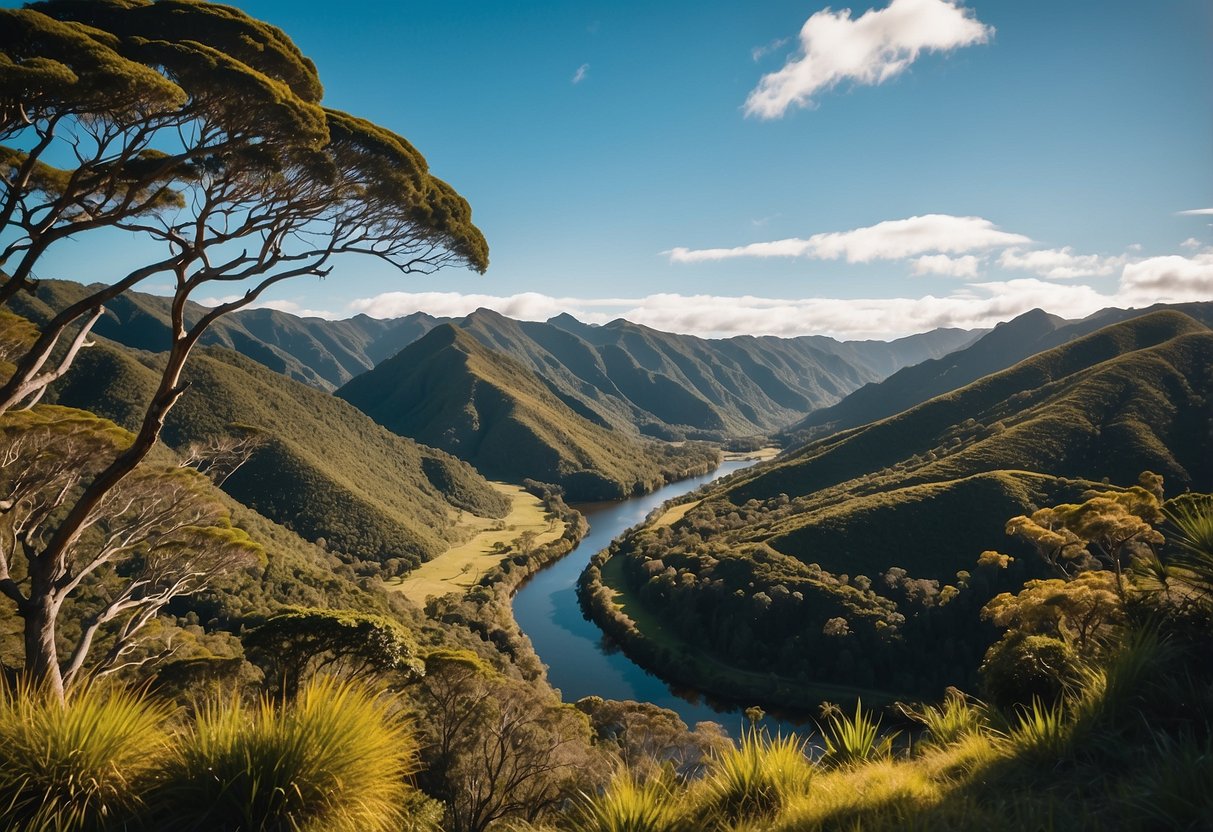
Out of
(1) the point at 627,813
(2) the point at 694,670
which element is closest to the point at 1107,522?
(1) the point at 627,813

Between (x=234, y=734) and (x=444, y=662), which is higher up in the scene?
(x=234, y=734)

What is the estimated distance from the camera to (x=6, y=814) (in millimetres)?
3283

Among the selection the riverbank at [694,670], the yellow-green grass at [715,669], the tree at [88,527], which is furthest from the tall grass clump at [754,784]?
the riverbank at [694,670]

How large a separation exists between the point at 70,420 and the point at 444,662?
1205 centimetres

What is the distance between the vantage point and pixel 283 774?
3.63m

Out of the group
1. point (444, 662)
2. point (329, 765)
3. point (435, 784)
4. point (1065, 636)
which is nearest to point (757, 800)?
point (329, 765)

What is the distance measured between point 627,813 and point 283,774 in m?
2.31

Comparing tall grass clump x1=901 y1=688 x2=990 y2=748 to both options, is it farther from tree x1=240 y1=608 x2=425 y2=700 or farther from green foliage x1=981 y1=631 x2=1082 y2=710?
tree x1=240 y1=608 x2=425 y2=700

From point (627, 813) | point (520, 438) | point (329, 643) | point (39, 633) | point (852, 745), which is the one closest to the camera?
point (627, 813)

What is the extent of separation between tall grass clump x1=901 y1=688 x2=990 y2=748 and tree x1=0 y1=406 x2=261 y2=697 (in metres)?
9.37

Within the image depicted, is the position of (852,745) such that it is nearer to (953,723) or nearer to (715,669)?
(953,723)

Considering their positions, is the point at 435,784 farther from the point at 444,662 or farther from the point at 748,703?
the point at 748,703

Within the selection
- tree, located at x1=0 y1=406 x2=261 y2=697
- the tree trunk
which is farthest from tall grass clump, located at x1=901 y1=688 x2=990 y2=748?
the tree trunk

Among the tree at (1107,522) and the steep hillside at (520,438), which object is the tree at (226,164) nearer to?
the tree at (1107,522)
